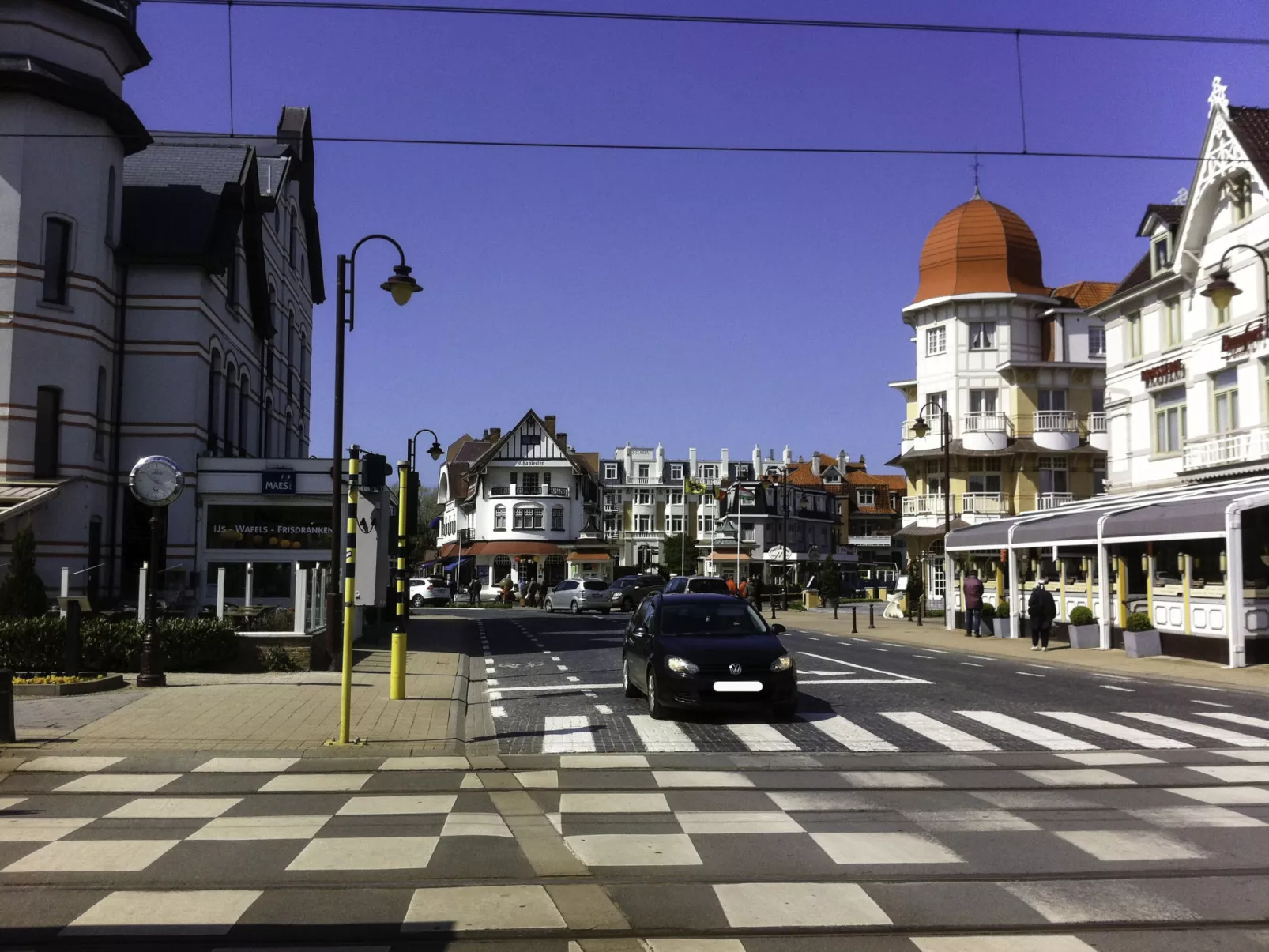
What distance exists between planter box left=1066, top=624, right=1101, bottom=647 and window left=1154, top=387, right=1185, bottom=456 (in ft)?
27.4

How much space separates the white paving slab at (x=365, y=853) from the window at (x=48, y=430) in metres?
21.2

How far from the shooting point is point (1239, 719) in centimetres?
1430

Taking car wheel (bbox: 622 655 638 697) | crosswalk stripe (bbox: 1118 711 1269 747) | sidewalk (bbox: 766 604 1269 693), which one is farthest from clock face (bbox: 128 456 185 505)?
sidewalk (bbox: 766 604 1269 693)

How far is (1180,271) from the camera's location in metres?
32.5

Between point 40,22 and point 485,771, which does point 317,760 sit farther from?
point 40,22

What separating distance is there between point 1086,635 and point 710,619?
1641 cm

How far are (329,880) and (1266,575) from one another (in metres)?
21.5

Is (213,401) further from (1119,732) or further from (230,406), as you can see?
(1119,732)

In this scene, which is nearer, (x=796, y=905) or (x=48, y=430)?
(x=796, y=905)

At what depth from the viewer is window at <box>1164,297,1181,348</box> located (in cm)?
3350

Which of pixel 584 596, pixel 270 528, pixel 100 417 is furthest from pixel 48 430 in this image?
pixel 584 596

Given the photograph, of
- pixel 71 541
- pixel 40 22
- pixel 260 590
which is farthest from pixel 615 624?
pixel 40 22

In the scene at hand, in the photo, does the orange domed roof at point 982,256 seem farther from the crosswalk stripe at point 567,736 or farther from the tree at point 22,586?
the crosswalk stripe at point 567,736

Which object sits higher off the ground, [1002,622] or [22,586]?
[22,586]
